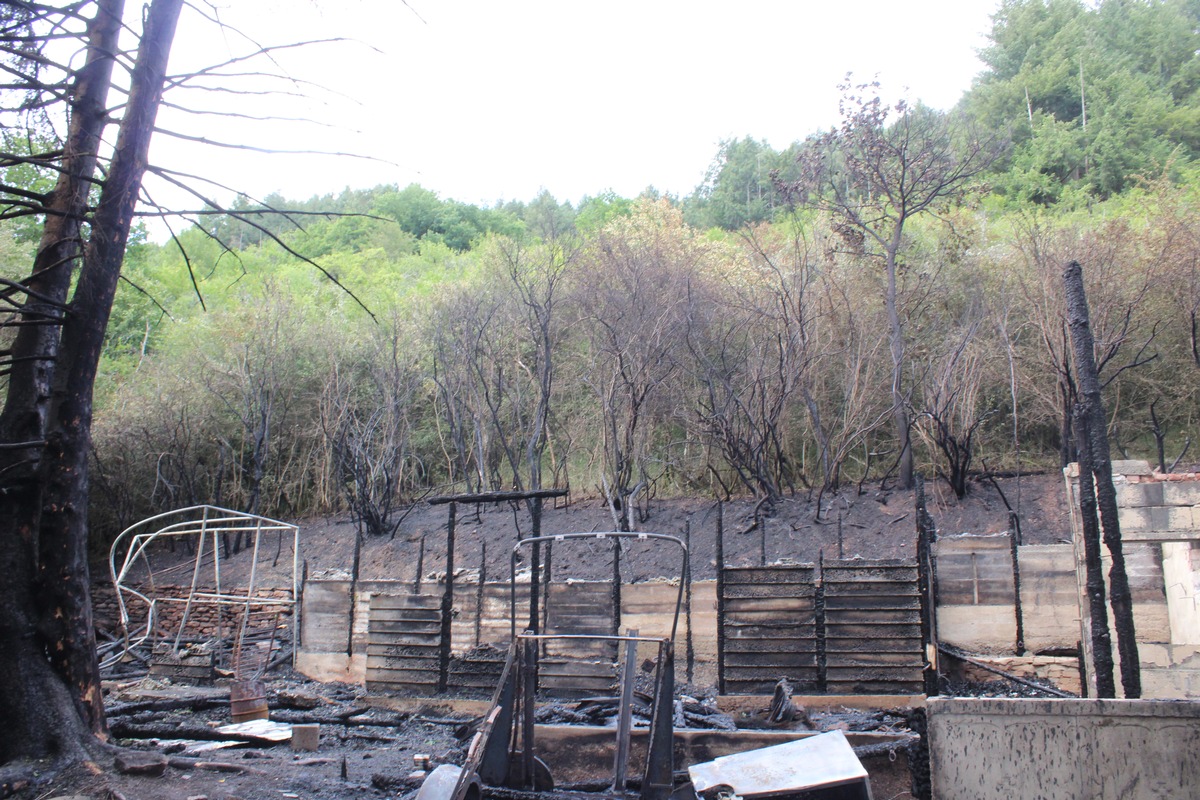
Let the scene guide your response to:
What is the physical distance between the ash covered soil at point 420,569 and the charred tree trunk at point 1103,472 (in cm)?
292

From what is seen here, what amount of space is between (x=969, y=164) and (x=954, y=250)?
3664mm

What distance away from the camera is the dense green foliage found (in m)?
17.1

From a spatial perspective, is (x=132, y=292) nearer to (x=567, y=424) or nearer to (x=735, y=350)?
(x=567, y=424)

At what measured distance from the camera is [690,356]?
63.7 feet

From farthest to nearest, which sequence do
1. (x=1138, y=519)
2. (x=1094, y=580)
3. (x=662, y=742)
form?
(x=1138, y=519), (x=1094, y=580), (x=662, y=742)

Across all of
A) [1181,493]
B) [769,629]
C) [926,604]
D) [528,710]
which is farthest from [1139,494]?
[528,710]

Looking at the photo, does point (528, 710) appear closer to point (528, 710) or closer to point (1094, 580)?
point (528, 710)

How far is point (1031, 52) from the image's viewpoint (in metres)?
39.5

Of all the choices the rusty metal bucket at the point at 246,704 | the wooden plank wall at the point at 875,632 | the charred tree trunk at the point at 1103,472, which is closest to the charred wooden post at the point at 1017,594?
the wooden plank wall at the point at 875,632

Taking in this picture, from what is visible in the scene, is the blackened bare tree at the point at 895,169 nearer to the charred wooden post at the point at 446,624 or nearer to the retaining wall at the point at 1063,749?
the charred wooden post at the point at 446,624

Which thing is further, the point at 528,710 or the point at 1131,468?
the point at 1131,468

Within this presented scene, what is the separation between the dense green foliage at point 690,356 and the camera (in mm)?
17094

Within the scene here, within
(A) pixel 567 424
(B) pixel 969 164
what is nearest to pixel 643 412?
(A) pixel 567 424

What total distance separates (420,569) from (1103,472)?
10758mm
